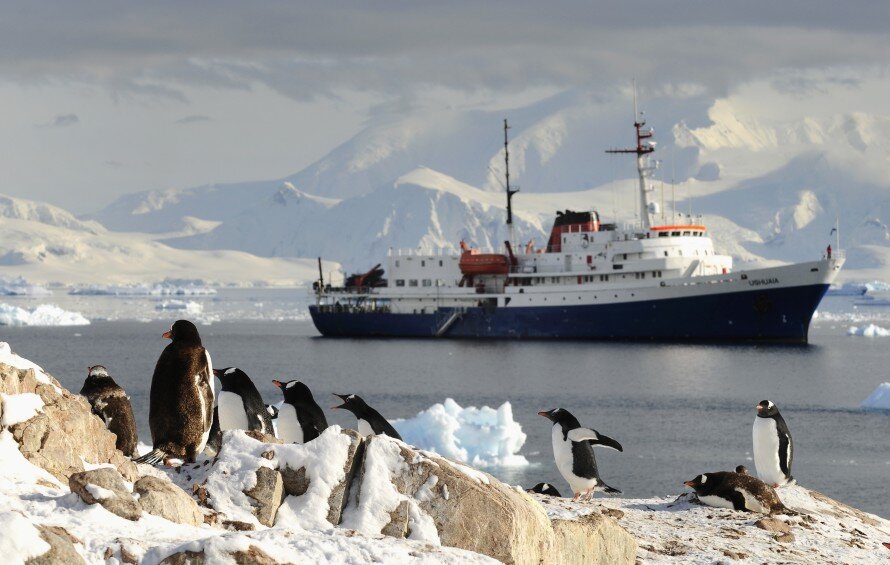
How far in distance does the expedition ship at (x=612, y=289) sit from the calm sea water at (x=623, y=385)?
2.14m

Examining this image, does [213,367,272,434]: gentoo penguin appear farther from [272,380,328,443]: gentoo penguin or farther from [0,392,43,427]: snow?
[0,392,43,427]: snow

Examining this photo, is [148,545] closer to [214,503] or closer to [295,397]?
[214,503]

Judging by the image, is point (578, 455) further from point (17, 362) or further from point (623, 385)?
point (623, 385)

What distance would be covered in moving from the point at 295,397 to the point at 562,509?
262cm

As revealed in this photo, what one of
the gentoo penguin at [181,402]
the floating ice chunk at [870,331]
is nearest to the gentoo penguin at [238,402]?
the gentoo penguin at [181,402]

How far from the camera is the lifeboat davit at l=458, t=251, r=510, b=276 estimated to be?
78875 mm

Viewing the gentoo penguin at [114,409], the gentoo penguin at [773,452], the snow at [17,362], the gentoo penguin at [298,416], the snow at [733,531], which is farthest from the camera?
the gentoo penguin at [773,452]

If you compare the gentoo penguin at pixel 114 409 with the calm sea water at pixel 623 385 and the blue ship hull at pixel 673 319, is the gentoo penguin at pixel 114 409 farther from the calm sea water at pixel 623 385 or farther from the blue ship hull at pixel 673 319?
the blue ship hull at pixel 673 319

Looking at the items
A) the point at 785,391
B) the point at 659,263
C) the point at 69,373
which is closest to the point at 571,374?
the point at 785,391

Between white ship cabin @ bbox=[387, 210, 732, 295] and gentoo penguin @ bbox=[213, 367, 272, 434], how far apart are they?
61.2 m

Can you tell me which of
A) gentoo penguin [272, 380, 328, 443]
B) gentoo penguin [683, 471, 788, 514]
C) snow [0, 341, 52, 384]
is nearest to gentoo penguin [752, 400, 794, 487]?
gentoo penguin [683, 471, 788, 514]

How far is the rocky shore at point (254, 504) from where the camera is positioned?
6.55m

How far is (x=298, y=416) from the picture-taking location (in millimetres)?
11922

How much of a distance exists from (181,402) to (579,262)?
6638 centimetres
